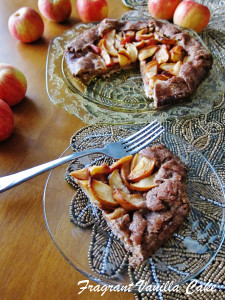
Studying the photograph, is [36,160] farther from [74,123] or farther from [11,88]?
[11,88]

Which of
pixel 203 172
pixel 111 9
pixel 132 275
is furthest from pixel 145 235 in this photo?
pixel 111 9

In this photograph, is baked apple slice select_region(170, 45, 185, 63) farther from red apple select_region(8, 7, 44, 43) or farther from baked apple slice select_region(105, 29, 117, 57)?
red apple select_region(8, 7, 44, 43)

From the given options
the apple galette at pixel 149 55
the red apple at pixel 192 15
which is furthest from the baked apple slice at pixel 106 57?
the red apple at pixel 192 15

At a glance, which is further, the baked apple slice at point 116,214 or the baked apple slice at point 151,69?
the baked apple slice at point 151,69

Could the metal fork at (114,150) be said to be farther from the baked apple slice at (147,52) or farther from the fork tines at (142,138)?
the baked apple slice at (147,52)

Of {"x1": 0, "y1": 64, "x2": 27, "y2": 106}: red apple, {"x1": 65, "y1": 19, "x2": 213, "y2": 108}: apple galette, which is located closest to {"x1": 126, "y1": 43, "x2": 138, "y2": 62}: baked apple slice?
{"x1": 65, "y1": 19, "x2": 213, "y2": 108}: apple galette

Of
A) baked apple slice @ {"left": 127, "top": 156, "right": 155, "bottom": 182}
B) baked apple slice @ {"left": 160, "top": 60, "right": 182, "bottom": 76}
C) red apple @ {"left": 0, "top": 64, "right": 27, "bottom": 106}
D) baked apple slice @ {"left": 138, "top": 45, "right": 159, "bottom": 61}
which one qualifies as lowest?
baked apple slice @ {"left": 127, "top": 156, "right": 155, "bottom": 182}
